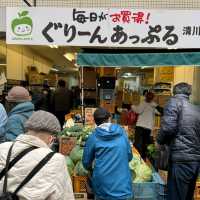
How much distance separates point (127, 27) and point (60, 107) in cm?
665

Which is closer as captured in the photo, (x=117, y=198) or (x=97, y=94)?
(x=117, y=198)

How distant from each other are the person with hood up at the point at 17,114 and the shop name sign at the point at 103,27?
1480mm

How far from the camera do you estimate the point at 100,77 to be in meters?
11.7

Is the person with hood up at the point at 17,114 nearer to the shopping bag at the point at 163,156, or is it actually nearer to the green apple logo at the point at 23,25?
the green apple logo at the point at 23,25

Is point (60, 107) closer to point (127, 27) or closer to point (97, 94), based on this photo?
point (97, 94)

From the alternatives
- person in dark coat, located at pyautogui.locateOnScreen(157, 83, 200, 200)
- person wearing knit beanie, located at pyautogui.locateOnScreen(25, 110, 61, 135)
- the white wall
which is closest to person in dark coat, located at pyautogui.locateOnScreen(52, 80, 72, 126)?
the white wall

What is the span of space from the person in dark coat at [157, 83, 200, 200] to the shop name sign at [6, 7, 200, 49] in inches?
42.5

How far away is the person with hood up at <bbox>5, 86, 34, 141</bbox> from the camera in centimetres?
554

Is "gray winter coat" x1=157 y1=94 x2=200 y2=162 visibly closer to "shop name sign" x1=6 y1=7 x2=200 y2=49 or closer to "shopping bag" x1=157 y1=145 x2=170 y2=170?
"shopping bag" x1=157 y1=145 x2=170 y2=170

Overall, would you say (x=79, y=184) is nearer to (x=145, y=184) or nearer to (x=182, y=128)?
(x=145, y=184)

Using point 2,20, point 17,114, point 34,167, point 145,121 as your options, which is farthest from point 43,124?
point 145,121

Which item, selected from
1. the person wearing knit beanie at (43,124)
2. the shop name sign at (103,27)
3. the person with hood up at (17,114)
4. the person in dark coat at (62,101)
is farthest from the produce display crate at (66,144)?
the person in dark coat at (62,101)

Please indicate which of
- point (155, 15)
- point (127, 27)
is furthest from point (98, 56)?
point (155, 15)

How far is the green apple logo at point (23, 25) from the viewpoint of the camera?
6.89m
